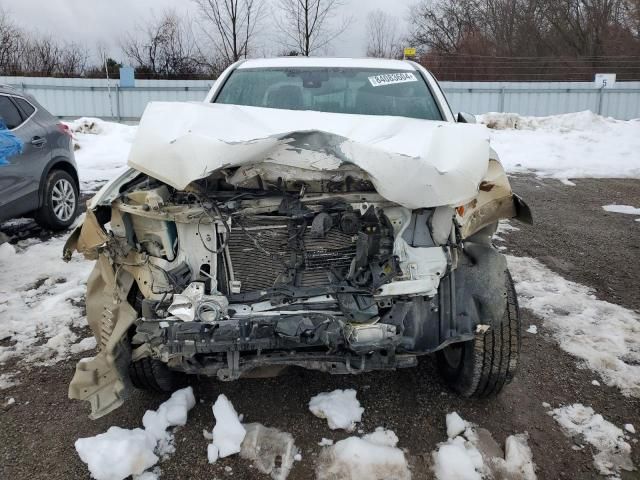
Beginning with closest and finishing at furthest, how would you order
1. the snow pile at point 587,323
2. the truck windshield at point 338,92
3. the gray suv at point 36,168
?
1. the snow pile at point 587,323
2. the truck windshield at point 338,92
3. the gray suv at point 36,168

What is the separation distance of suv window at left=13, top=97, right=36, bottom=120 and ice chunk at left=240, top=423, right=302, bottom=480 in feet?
15.5

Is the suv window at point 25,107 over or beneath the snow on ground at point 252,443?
over

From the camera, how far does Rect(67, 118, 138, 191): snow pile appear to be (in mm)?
9141

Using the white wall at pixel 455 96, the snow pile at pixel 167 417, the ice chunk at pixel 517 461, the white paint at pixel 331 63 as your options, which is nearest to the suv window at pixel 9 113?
the white paint at pixel 331 63

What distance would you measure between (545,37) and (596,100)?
1346 cm

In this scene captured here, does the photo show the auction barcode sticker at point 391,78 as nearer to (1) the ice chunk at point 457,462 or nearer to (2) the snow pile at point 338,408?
(2) the snow pile at point 338,408

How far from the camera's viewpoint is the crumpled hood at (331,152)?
2.17m

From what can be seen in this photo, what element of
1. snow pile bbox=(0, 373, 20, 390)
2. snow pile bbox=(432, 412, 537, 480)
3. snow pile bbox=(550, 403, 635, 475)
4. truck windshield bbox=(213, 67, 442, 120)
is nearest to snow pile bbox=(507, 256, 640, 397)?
snow pile bbox=(550, 403, 635, 475)

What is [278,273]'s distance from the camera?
2.49 m

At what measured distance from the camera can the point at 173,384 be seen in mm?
2904

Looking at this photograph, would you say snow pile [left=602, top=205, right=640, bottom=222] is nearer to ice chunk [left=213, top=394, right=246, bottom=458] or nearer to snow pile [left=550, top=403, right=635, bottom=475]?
snow pile [left=550, top=403, right=635, bottom=475]

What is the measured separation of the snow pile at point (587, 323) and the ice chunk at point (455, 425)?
1.03m

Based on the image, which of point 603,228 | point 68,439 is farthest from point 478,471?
point 603,228

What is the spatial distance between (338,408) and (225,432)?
1.98ft
